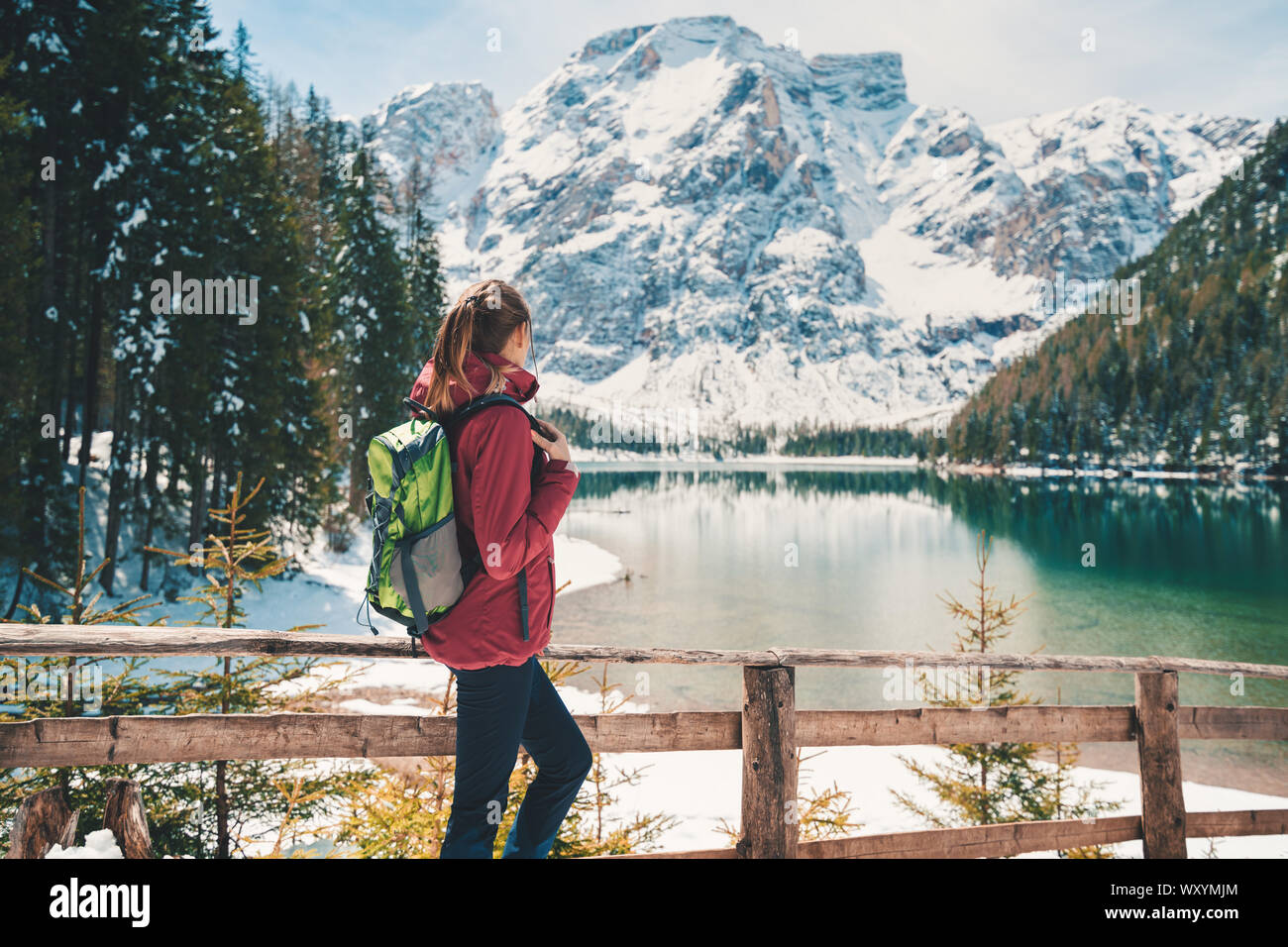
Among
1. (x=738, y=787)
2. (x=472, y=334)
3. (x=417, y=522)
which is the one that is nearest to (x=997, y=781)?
(x=738, y=787)

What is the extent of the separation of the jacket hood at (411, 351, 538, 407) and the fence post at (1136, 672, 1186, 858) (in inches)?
150

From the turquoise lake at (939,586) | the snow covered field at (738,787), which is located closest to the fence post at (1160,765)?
the snow covered field at (738,787)

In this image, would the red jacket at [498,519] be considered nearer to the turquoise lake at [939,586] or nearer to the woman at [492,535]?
the woman at [492,535]

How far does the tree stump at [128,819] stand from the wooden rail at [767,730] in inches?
20.3

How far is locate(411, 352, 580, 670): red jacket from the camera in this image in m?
2.41

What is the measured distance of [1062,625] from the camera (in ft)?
80.5

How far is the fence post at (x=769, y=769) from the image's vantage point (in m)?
3.41

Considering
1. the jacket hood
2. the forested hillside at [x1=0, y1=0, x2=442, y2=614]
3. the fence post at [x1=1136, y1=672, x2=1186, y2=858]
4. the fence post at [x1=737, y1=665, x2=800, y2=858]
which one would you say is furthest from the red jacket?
the forested hillside at [x1=0, y1=0, x2=442, y2=614]

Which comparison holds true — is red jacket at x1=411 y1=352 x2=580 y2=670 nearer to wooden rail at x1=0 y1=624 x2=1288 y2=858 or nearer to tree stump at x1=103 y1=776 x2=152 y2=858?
wooden rail at x1=0 y1=624 x2=1288 y2=858

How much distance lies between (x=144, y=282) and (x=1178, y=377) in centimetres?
10831

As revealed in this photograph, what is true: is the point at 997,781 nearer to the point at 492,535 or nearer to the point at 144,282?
the point at 492,535

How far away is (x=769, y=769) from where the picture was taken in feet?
11.2
